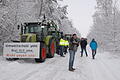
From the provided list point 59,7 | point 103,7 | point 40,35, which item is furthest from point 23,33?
point 103,7

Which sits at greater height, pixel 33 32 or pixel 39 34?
pixel 33 32

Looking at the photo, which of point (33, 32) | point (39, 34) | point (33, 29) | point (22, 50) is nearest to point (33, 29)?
point (33, 29)

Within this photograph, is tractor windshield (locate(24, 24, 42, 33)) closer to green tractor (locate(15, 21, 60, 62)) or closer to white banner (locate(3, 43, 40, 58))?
green tractor (locate(15, 21, 60, 62))

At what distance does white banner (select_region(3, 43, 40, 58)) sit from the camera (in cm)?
1412

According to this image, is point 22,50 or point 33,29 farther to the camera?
point 33,29

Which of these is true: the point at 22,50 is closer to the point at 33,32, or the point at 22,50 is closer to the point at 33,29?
the point at 33,32

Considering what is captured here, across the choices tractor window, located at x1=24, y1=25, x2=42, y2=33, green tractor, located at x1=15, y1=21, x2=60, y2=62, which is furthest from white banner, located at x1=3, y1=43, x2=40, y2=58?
tractor window, located at x1=24, y1=25, x2=42, y2=33

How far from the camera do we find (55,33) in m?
19.5

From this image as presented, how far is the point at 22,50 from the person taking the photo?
1439 centimetres

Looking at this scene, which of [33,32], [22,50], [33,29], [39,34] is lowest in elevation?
[22,50]

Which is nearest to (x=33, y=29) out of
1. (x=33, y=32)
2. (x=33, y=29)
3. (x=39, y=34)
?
(x=33, y=29)

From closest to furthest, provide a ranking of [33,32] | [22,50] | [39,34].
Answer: [22,50]
[39,34]
[33,32]

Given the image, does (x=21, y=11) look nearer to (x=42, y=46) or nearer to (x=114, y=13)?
(x=42, y=46)

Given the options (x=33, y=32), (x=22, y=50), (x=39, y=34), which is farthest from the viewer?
(x=33, y=32)
